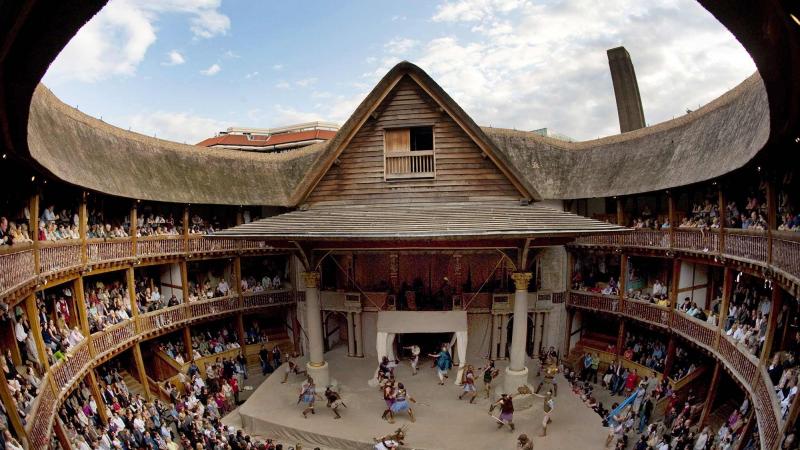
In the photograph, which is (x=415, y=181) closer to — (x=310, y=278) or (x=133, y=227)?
(x=310, y=278)

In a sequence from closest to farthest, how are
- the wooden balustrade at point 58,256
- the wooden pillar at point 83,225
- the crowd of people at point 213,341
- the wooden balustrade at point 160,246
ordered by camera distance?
the wooden balustrade at point 58,256 < the wooden pillar at point 83,225 < the wooden balustrade at point 160,246 < the crowd of people at point 213,341

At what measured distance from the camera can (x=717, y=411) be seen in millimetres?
18391

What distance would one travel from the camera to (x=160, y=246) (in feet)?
77.0

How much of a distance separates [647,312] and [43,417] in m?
23.7

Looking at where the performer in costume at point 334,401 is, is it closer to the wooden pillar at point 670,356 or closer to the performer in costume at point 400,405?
the performer in costume at point 400,405

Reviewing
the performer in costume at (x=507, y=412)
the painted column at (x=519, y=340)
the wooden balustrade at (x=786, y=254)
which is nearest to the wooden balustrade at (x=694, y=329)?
the wooden balustrade at (x=786, y=254)

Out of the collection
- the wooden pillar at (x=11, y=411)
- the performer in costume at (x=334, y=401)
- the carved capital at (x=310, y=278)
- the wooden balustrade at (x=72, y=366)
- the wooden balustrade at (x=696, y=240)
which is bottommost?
the performer in costume at (x=334, y=401)

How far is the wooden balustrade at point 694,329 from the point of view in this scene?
18.3 meters

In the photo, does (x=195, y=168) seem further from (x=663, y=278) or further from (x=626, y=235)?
(x=663, y=278)

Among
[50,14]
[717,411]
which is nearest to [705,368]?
[717,411]

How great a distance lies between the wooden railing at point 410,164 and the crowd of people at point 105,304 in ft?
44.0

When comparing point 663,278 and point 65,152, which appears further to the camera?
point 663,278

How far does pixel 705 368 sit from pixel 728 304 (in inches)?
145

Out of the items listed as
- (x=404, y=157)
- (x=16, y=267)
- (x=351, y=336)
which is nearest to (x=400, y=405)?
(x=351, y=336)
